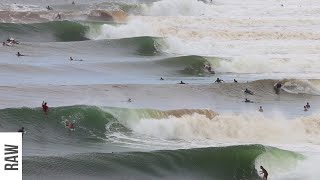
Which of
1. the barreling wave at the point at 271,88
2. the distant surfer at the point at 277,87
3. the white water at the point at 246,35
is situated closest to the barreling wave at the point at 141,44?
the white water at the point at 246,35

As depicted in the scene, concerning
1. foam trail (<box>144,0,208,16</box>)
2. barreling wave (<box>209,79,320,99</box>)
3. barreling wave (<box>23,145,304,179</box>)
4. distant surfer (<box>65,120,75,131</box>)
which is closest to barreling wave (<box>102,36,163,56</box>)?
barreling wave (<box>209,79,320,99</box>)

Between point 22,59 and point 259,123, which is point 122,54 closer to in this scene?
point 22,59

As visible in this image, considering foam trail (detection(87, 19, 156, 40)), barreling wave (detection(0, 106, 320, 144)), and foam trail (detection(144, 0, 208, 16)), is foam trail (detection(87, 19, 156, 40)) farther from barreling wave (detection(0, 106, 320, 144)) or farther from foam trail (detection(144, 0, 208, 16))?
barreling wave (detection(0, 106, 320, 144))

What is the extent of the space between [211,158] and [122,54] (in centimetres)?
2523

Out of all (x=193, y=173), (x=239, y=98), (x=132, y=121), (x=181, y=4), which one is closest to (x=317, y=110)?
(x=239, y=98)

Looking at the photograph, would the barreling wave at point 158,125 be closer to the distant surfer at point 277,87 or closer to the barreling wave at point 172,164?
the barreling wave at point 172,164

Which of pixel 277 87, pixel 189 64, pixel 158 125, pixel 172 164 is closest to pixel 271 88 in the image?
pixel 277 87

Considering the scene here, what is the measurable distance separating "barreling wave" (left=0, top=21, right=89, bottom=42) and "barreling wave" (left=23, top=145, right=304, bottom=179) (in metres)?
30.0

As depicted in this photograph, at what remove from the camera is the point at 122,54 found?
154 ft

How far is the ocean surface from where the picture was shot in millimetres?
22078

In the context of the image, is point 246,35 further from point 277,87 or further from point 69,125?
point 69,125

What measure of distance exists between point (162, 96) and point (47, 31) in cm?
2311

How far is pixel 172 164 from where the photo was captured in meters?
21.6

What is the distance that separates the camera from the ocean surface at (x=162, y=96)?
2208 cm
